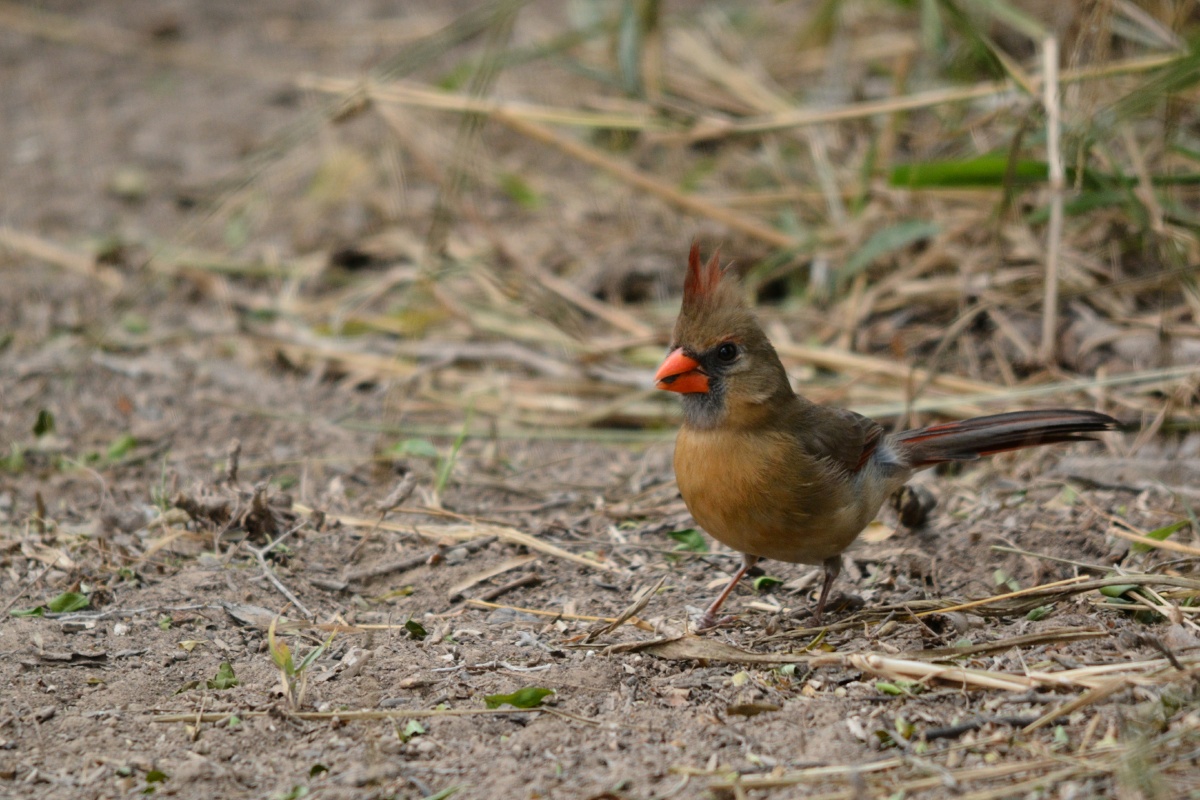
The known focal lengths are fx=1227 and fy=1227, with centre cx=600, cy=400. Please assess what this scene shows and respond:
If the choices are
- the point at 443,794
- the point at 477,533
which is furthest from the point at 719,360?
the point at 443,794

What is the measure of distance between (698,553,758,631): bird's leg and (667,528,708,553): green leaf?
0.78 feet

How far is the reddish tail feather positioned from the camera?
3.42 m

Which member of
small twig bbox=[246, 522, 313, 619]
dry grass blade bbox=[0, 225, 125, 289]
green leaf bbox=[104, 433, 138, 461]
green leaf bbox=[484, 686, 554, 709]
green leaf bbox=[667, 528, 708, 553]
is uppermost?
dry grass blade bbox=[0, 225, 125, 289]

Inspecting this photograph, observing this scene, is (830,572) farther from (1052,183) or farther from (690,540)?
(1052,183)

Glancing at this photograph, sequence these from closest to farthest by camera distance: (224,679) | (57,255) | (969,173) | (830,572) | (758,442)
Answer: (224,679), (758,442), (830,572), (969,173), (57,255)

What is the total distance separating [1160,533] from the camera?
3.40 metres

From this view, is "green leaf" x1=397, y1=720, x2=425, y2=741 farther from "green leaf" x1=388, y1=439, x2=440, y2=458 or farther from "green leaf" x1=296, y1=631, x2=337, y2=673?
"green leaf" x1=388, y1=439, x2=440, y2=458

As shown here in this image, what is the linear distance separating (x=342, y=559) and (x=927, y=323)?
272cm

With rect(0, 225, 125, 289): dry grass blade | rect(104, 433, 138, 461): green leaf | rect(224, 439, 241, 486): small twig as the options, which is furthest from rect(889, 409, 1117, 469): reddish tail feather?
rect(0, 225, 125, 289): dry grass blade

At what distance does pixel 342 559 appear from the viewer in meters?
3.60

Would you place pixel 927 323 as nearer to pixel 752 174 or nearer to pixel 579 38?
pixel 752 174

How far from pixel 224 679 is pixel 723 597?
131cm

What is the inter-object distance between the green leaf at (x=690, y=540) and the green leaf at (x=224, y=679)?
1.48m

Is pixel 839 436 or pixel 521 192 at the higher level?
pixel 521 192
